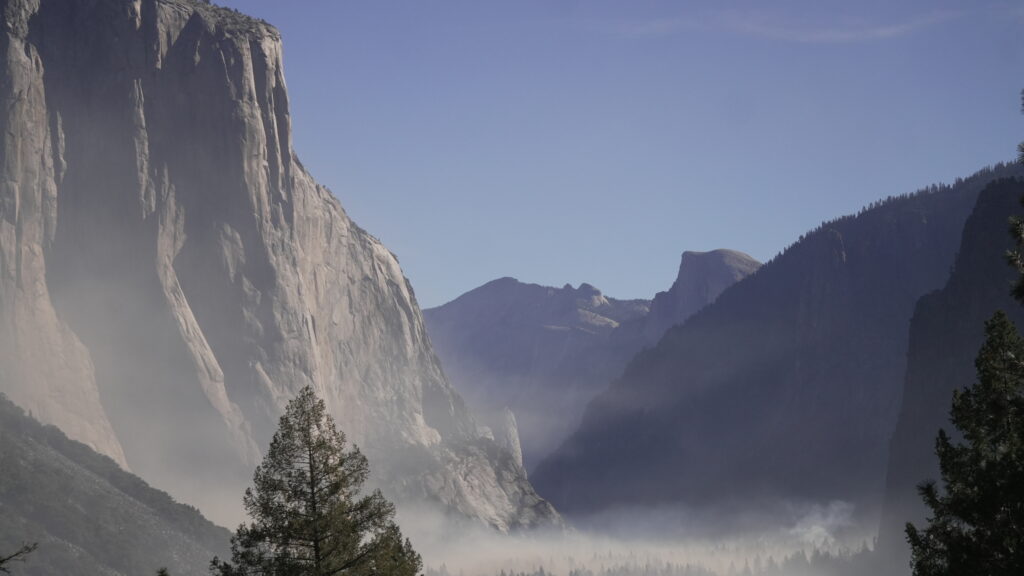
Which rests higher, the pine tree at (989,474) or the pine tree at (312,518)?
the pine tree at (989,474)

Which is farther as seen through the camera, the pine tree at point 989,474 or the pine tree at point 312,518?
the pine tree at point 312,518

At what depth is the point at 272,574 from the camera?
39.1m

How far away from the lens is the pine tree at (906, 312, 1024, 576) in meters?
31.2

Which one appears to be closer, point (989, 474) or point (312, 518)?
point (989, 474)

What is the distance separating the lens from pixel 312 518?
3950 cm

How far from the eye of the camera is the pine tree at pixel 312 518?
39.3 meters

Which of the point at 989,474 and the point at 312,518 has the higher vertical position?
the point at 989,474

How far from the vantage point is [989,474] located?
105 ft

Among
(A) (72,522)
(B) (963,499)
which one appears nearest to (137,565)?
(A) (72,522)

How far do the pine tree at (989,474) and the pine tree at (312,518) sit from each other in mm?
17491

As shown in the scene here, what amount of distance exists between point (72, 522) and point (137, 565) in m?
12.8

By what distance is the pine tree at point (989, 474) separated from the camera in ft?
102

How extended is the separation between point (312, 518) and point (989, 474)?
20.3 meters

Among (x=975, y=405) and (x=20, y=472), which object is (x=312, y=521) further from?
(x=20, y=472)
